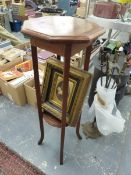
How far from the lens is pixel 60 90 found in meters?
1.16

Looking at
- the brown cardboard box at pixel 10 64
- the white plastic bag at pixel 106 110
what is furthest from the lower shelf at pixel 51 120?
the brown cardboard box at pixel 10 64

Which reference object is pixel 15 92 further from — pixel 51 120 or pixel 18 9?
pixel 18 9

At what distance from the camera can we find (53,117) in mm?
1228

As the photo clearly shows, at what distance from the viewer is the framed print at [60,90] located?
1025 millimetres

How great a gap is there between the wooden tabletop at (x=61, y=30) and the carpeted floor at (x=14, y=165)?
3.21ft

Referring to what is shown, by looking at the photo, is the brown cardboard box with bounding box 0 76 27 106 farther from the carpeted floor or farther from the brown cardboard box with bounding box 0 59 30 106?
the carpeted floor

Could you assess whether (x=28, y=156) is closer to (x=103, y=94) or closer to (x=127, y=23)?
(x=103, y=94)

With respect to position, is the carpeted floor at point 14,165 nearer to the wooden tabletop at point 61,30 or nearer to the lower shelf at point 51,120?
the lower shelf at point 51,120

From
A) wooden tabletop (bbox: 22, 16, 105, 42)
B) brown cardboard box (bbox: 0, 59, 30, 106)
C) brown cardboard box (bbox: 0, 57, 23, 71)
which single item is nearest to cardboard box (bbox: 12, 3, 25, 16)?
brown cardboard box (bbox: 0, 57, 23, 71)

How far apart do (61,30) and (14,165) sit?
1.06 m

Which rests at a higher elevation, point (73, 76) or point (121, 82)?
point (73, 76)

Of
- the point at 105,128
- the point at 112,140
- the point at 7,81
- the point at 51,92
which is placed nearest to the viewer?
the point at 51,92

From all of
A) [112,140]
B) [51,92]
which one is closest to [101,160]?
[112,140]

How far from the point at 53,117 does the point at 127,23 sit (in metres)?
0.94
